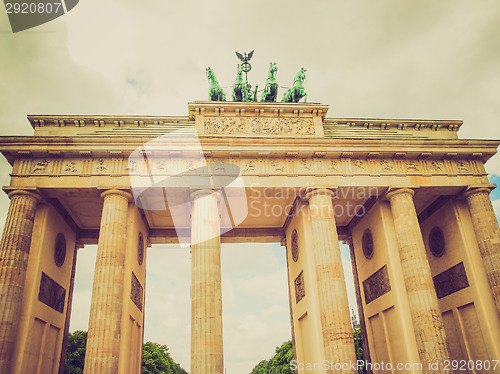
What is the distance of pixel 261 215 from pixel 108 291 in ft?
34.6

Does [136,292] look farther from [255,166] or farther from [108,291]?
[255,166]

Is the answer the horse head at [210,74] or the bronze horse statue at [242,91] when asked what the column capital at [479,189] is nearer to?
the bronze horse statue at [242,91]

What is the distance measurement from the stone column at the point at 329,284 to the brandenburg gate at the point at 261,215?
0.23 feet

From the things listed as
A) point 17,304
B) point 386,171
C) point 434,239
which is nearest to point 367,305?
point 434,239

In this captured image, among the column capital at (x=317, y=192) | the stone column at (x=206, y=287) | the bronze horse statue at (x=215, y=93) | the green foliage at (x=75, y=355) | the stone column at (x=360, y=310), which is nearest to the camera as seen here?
the stone column at (x=206, y=287)

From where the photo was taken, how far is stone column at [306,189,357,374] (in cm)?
1717

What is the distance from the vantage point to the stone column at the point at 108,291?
52.3 feet

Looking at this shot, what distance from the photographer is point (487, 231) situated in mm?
20391

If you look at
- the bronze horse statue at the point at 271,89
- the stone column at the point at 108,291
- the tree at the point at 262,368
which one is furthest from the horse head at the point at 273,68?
the tree at the point at 262,368

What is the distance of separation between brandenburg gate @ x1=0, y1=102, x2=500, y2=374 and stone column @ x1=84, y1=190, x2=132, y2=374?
66 mm

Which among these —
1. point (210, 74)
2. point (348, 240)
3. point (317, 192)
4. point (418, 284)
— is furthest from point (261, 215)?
point (418, 284)

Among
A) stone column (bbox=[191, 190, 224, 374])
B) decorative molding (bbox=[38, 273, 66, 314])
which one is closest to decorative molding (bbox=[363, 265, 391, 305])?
stone column (bbox=[191, 190, 224, 374])

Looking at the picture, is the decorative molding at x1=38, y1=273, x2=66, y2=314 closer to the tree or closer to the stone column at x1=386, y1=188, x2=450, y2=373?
the stone column at x1=386, y1=188, x2=450, y2=373

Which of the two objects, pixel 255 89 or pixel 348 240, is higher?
pixel 255 89
